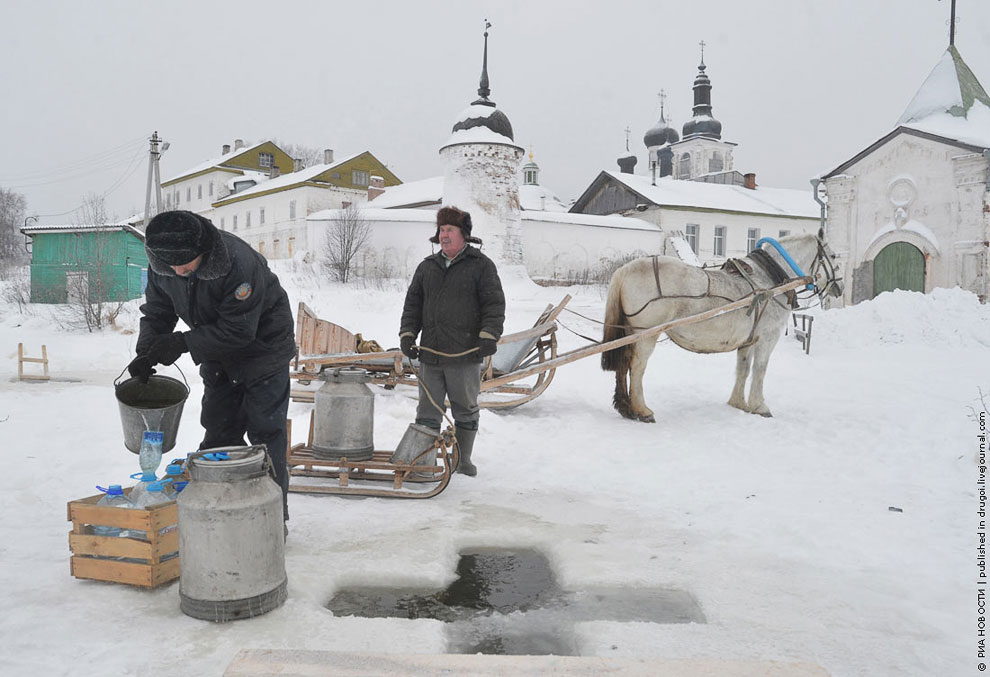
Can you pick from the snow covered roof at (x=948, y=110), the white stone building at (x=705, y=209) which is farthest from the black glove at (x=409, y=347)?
the white stone building at (x=705, y=209)

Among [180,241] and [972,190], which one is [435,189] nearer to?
[972,190]

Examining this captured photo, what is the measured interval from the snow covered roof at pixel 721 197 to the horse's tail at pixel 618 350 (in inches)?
1129

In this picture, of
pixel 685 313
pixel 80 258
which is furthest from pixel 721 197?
pixel 685 313

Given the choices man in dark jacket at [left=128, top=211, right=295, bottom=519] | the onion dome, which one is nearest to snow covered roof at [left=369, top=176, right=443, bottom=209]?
the onion dome

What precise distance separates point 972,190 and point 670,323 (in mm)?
13917

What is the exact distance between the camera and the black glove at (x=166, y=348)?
352 centimetres

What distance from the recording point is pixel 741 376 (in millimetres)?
8453

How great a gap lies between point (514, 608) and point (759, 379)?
5703 mm

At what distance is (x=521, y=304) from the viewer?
777 inches

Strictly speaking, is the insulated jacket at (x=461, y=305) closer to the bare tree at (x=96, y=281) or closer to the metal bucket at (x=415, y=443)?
the metal bucket at (x=415, y=443)

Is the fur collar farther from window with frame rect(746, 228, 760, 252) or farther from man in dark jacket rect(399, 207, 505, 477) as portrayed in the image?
window with frame rect(746, 228, 760, 252)

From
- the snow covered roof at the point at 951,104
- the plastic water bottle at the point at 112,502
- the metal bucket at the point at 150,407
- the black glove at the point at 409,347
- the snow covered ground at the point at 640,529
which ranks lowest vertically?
the snow covered ground at the point at 640,529

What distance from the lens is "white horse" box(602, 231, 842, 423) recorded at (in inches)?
310

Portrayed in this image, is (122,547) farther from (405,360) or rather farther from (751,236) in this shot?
(751,236)
